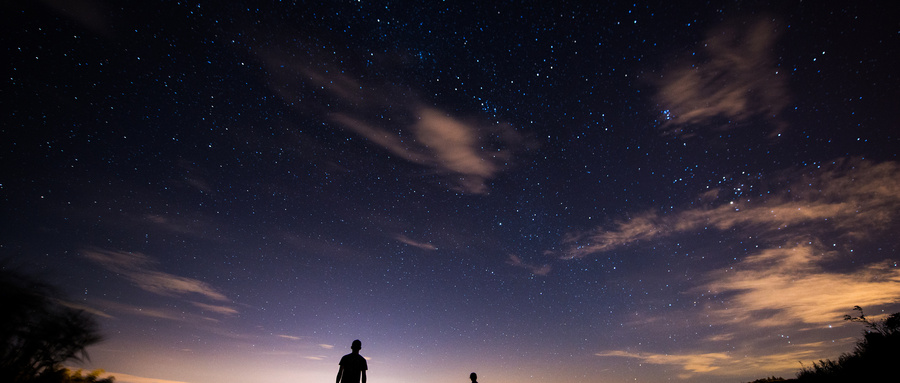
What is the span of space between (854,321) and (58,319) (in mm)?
34215

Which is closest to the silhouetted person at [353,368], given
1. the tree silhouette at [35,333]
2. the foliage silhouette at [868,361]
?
the foliage silhouette at [868,361]

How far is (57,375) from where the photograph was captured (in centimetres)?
1399

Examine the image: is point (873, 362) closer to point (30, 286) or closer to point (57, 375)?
point (57, 375)

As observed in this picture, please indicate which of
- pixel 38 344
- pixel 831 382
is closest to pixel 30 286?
pixel 38 344

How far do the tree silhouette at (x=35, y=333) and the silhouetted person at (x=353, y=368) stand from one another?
1572 cm

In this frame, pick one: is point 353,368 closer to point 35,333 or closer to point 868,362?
point 868,362

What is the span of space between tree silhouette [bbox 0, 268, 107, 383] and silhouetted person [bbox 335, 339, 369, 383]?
1572 centimetres

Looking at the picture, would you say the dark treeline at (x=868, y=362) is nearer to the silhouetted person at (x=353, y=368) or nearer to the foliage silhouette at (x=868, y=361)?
the foliage silhouette at (x=868, y=361)

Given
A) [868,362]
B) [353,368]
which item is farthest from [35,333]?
[868,362]

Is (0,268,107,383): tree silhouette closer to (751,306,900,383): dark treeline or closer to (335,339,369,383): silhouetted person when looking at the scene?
(335,339,369,383): silhouetted person

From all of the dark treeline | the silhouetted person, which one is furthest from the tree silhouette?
the dark treeline

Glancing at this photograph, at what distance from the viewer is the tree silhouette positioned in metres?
13.6

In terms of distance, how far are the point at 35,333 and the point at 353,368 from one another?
20448mm

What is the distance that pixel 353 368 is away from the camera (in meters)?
6.61
